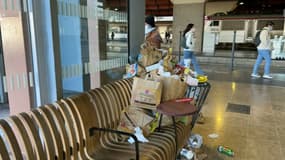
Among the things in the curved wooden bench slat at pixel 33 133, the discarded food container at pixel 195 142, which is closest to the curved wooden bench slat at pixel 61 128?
the curved wooden bench slat at pixel 33 133

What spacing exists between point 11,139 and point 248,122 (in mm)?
3084

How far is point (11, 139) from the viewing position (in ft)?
3.90

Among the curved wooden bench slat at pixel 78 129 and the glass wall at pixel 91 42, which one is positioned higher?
the glass wall at pixel 91 42

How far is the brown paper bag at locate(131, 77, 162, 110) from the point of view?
78.4 inches

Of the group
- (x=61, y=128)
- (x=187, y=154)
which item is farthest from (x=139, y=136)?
(x=187, y=154)

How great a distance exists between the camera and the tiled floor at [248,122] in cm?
255

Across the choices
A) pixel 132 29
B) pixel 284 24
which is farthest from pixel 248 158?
pixel 284 24

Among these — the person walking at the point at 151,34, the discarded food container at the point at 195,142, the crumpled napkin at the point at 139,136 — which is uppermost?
the person walking at the point at 151,34

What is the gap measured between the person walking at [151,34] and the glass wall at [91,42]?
48 cm

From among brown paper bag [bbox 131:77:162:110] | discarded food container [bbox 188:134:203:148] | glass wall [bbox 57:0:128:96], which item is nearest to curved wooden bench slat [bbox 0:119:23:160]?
glass wall [bbox 57:0:128:96]

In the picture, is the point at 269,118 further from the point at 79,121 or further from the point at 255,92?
the point at 79,121

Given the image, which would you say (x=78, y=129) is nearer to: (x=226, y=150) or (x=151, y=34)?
(x=226, y=150)

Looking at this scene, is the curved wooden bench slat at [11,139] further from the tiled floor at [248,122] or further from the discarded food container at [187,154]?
the tiled floor at [248,122]

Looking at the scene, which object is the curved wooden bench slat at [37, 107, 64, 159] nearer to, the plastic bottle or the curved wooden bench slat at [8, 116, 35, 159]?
the curved wooden bench slat at [8, 116, 35, 159]
